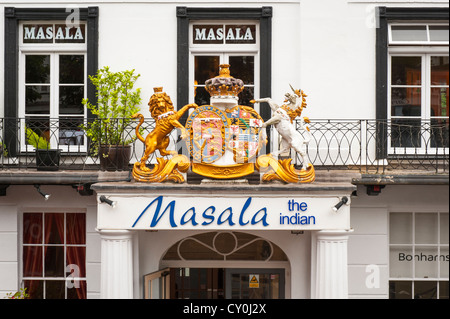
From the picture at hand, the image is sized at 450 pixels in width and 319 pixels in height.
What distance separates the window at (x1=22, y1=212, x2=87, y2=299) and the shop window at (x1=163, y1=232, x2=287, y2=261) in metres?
1.65

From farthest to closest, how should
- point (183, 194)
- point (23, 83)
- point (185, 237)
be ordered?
point (23, 83) → point (185, 237) → point (183, 194)

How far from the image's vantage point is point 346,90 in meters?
11.3

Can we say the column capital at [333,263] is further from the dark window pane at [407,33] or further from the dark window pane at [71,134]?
the dark window pane at [71,134]

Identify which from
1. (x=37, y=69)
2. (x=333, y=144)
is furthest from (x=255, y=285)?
(x=37, y=69)

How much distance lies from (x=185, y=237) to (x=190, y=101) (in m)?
2.54

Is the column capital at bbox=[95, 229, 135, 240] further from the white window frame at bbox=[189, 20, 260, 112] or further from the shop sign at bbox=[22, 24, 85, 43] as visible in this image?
the shop sign at bbox=[22, 24, 85, 43]

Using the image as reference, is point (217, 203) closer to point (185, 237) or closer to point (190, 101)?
point (185, 237)

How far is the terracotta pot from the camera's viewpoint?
10.6 m

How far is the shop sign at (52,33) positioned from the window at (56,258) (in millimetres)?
3261

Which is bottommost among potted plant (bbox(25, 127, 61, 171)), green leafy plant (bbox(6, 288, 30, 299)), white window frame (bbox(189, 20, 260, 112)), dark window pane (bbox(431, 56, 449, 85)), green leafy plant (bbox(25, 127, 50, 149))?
Result: green leafy plant (bbox(6, 288, 30, 299))

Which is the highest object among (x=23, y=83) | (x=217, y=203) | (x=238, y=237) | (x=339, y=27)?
(x=339, y=27)

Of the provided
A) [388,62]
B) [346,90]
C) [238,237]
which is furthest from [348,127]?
[238,237]

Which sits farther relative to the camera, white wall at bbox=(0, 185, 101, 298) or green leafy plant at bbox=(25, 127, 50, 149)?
white wall at bbox=(0, 185, 101, 298)

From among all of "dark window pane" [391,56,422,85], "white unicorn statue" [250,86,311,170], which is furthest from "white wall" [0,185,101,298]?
"dark window pane" [391,56,422,85]
